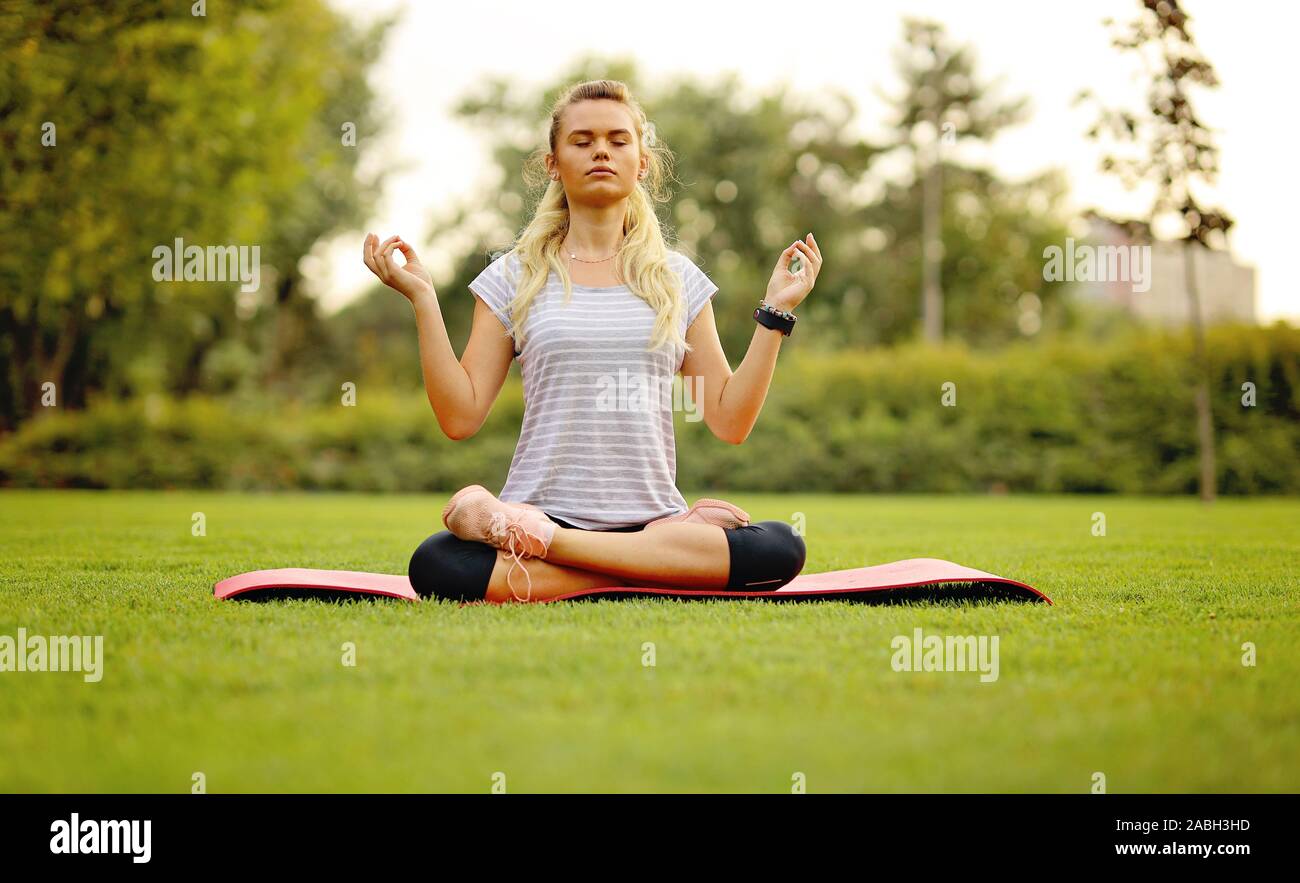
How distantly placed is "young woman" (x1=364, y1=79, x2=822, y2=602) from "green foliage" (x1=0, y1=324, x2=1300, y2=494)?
13365mm

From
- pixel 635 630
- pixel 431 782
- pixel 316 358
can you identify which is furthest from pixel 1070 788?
pixel 316 358

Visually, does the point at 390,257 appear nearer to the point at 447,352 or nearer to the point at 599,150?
the point at 447,352

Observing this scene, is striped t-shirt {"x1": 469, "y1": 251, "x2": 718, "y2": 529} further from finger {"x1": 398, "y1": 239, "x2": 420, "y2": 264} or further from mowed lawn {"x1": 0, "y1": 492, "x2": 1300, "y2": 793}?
mowed lawn {"x1": 0, "y1": 492, "x2": 1300, "y2": 793}

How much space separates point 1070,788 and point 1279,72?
12.0 metres

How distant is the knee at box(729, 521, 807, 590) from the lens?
4043 mm

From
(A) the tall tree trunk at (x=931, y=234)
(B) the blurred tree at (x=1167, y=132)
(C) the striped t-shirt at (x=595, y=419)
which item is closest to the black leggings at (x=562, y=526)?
(C) the striped t-shirt at (x=595, y=419)

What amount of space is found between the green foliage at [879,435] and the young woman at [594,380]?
13.4 metres

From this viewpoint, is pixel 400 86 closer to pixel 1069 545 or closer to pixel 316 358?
pixel 316 358

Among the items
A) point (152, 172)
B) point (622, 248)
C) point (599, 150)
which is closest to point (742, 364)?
point (622, 248)

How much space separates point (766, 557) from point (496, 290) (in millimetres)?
1496

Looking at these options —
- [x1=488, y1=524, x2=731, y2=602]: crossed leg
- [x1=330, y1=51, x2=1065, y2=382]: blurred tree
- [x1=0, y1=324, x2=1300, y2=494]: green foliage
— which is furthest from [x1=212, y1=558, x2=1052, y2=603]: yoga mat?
[x1=330, y1=51, x2=1065, y2=382]: blurred tree

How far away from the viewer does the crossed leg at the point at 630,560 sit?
3.95 meters

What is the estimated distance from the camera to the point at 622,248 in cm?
450

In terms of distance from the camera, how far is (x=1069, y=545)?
7.14 m
